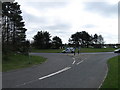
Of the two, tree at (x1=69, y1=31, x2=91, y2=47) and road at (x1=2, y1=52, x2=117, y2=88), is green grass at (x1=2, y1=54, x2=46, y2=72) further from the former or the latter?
tree at (x1=69, y1=31, x2=91, y2=47)

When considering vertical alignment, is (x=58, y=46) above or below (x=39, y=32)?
below

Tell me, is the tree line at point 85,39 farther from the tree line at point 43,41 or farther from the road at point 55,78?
the road at point 55,78

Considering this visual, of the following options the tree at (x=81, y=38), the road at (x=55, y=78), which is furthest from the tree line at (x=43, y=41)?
the road at (x=55, y=78)

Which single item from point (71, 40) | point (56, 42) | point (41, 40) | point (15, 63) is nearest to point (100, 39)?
point (71, 40)

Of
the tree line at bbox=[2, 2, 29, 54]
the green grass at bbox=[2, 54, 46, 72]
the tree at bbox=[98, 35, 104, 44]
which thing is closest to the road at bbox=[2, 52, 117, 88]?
the green grass at bbox=[2, 54, 46, 72]

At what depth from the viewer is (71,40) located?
126 m

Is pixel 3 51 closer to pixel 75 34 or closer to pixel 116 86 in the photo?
pixel 116 86

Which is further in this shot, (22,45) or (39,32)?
(39,32)

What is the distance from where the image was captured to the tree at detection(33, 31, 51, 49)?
88562 millimetres

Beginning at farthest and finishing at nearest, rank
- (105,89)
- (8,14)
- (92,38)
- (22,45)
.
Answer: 1. (92,38)
2. (8,14)
3. (22,45)
4. (105,89)

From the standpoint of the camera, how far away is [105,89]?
8.13 m

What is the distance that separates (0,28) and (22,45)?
24.9 feet

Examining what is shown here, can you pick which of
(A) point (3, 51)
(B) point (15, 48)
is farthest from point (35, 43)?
(A) point (3, 51)

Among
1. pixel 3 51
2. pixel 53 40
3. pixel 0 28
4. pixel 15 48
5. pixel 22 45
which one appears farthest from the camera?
pixel 53 40
